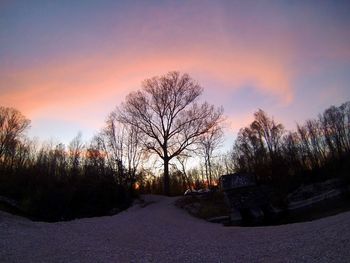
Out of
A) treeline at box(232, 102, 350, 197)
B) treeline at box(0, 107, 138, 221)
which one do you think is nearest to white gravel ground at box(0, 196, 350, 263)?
treeline at box(0, 107, 138, 221)

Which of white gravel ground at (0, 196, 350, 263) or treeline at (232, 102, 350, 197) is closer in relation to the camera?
white gravel ground at (0, 196, 350, 263)

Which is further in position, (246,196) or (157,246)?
(246,196)

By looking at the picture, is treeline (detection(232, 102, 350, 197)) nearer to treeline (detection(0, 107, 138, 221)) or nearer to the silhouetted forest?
the silhouetted forest

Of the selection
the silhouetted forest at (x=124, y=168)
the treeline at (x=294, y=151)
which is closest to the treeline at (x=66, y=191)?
the silhouetted forest at (x=124, y=168)

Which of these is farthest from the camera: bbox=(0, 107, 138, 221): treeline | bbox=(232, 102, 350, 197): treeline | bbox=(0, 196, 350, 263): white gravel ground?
bbox=(232, 102, 350, 197): treeline

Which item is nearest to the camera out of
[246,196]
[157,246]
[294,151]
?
[157,246]

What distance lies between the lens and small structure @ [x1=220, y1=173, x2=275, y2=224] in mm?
21453

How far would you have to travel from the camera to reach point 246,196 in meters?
22.3

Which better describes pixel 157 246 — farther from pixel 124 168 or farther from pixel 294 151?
pixel 294 151

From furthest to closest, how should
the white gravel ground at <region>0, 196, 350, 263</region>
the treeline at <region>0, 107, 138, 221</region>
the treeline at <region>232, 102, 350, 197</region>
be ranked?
the treeline at <region>232, 102, 350, 197</region> → the treeline at <region>0, 107, 138, 221</region> → the white gravel ground at <region>0, 196, 350, 263</region>

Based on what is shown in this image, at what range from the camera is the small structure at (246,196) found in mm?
21453

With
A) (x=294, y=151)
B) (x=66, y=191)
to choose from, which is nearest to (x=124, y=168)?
(x=66, y=191)

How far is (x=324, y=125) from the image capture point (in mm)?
48125

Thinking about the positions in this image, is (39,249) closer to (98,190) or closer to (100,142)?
(98,190)
